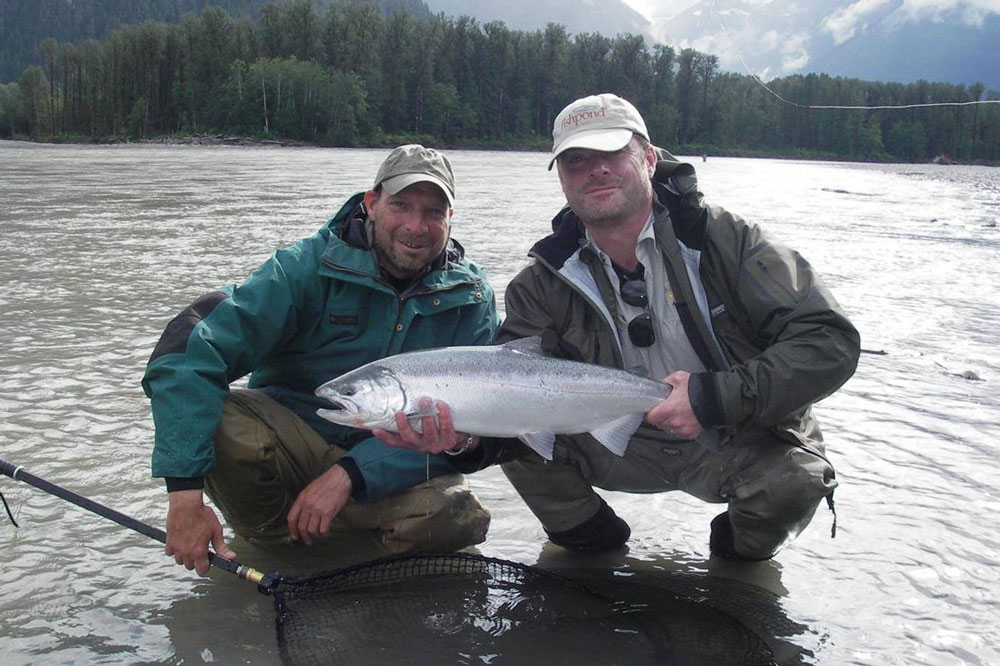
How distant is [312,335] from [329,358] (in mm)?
142

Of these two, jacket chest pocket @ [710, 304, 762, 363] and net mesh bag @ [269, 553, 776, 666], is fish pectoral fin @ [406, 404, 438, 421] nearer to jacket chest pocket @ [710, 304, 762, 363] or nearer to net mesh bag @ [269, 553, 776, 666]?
net mesh bag @ [269, 553, 776, 666]

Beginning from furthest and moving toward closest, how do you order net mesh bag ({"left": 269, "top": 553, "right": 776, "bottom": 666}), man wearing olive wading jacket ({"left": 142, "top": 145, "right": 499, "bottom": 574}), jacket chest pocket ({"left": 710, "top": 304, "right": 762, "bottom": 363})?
jacket chest pocket ({"left": 710, "top": 304, "right": 762, "bottom": 363}), man wearing olive wading jacket ({"left": 142, "top": 145, "right": 499, "bottom": 574}), net mesh bag ({"left": 269, "top": 553, "right": 776, "bottom": 666})

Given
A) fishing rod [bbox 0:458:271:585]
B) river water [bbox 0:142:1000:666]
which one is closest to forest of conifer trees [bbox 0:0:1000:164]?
river water [bbox 0:142:1000:666]

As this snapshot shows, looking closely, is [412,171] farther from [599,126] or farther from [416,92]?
[416,92]

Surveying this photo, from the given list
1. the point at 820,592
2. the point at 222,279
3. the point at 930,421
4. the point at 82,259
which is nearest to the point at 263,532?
the point at 820,592

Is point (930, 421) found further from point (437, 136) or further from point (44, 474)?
point (437, 136)

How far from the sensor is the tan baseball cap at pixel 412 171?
399 cm

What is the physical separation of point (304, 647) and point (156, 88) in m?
116

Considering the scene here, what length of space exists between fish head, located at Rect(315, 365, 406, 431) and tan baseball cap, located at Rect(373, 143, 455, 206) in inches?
41.3

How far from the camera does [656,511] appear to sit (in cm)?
468

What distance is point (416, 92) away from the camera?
11325 cm

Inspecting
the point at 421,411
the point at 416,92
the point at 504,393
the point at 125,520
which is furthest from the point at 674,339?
the point at 416,92

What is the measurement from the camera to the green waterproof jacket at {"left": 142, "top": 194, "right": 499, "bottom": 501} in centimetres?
337

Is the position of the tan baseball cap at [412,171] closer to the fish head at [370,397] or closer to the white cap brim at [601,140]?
the white cap brim at [601,140]
